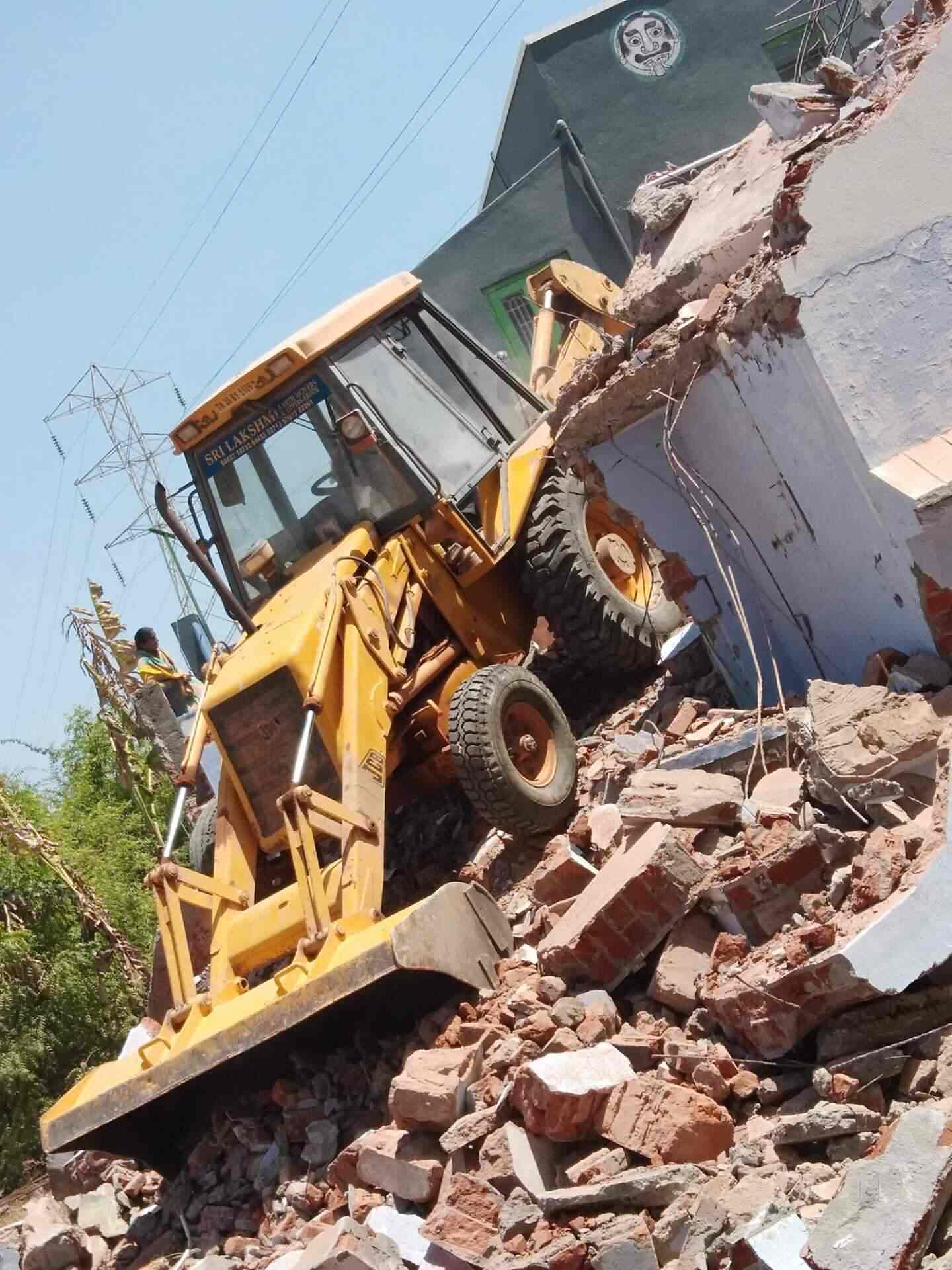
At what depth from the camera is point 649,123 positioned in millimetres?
18641

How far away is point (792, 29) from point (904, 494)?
555 inches

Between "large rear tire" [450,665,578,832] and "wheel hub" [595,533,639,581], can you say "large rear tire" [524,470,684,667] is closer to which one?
"wheel hub" [595,533,639,581]

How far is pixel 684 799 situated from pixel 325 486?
9.46 feet

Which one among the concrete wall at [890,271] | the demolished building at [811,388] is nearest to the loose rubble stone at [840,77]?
the demolished building at [811,388]

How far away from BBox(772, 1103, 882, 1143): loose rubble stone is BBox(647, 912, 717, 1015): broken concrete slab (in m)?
1.01

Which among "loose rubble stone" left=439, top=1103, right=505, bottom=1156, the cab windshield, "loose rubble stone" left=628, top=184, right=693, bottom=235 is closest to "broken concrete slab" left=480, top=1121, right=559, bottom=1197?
"loose rubble stone" left=439, top=1103, right=505, bottom=1156

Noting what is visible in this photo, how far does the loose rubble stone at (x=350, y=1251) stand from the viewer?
468 centimetres

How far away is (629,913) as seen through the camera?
549cm

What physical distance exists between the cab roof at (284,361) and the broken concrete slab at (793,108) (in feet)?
7.42

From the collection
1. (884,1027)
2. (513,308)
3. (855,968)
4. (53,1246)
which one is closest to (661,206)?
(855,968)

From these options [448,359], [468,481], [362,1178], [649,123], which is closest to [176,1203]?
[362,1178]

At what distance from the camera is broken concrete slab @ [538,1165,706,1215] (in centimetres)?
423

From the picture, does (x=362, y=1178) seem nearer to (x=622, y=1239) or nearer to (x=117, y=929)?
(x=622, y=1239)

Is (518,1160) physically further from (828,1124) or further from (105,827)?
(105,827)
